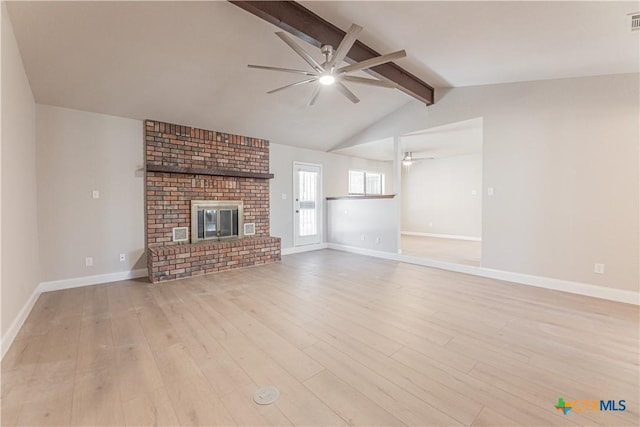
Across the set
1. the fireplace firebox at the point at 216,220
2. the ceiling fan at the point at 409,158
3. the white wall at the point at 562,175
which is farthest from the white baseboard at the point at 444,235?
the fireplace firebox at the point at 216,220

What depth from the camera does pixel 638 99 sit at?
3.08 metres

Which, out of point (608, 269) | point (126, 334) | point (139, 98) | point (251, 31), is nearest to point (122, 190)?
point (139, 98)

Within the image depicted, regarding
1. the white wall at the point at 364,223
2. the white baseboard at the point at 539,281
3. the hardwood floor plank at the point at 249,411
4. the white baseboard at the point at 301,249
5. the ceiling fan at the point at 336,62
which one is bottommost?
the hardwood floor plank at the point at 249,411

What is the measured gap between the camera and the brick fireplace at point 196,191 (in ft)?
13.8

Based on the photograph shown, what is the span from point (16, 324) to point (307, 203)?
4.92 meters

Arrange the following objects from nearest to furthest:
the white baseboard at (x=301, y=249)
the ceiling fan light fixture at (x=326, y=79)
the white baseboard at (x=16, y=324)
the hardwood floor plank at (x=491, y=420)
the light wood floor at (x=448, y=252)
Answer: the hardwood floor plank at (x=491, y=420), the white baseboard at (x=16, y=324), the ceiling fan light fixture at (x=326, y=79), the light wood floor at (x=448, y=252), the white baseboard at (x=301, y=249)

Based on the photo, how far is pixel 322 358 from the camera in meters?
2.04

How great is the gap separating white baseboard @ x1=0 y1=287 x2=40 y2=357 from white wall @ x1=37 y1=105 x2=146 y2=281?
666 mm

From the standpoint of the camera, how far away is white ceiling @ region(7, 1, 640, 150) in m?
2.43

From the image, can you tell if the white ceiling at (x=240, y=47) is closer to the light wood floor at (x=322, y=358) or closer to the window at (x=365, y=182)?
the light wood floor at (x=322, y=358)

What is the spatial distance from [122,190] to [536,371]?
520 centimetres

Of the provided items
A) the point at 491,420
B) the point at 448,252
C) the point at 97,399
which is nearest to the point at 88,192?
the point at 97,399

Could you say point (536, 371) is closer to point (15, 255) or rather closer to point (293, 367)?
point (293, 367)

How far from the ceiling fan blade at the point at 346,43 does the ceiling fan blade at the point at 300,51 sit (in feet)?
0.40
